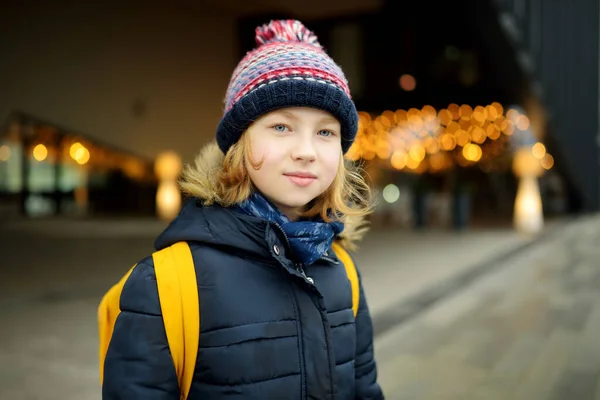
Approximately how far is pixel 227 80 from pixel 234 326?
2015 cm

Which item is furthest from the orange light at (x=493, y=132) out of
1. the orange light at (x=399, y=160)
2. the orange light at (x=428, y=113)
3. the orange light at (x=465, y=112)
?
the orange light at (x=399, y=160)

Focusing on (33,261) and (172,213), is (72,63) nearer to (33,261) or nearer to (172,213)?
(172,213)

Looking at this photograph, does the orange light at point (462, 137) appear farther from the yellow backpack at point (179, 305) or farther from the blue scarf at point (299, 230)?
the yellow backpack at point (179, 305)

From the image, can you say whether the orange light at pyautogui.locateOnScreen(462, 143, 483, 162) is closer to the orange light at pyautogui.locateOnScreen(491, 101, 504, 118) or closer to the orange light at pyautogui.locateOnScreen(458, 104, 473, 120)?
the orange light at pyautogui.locateOnScreen(458, 104, 473, 120)

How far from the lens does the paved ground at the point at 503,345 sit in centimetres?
358

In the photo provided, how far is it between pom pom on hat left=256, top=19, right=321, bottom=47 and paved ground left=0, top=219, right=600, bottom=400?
2419mm

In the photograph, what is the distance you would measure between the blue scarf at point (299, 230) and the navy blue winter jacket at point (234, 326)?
0.03m

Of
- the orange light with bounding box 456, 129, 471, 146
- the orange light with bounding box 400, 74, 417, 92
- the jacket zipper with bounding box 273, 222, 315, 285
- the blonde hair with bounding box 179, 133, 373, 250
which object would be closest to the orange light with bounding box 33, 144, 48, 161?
the orange light with bounding box 400, 74, 417, 92

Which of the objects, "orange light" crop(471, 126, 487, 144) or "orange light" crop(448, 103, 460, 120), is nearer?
"orange light" crop(448, 103, 460, 120)

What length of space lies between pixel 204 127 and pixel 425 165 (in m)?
11.1

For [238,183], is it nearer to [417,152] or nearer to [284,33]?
[284,33]

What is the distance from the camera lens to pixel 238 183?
1.49 m

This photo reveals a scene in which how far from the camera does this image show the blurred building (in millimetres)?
15039

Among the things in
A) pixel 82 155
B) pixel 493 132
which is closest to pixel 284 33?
pixel 82 155
